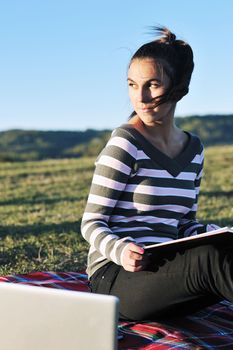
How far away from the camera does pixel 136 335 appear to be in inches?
115

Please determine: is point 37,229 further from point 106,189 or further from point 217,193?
point 217,193

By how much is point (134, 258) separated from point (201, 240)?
0.94ft

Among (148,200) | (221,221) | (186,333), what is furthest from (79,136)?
(186,333)

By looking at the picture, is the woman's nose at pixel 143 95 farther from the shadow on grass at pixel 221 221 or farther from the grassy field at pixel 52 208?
the shadow on grass at pixel 221 221

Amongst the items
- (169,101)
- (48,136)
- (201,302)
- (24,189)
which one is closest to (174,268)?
(201,302)

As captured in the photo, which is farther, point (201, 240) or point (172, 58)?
point (172, 58)

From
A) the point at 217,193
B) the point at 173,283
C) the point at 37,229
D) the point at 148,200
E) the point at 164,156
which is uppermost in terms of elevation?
the point at 164,156

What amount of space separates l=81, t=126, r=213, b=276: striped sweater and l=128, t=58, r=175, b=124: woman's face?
146 mm

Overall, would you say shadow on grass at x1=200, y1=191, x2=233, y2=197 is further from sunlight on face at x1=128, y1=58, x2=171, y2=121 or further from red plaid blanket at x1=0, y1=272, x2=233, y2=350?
sunlight on face at x1=128, y1=58, x2=171, y2=121

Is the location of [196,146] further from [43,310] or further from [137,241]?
[43,310]

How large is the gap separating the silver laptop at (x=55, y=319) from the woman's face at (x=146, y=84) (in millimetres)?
1273

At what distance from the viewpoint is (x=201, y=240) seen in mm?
2676

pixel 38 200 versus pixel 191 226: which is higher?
pixel 191 226

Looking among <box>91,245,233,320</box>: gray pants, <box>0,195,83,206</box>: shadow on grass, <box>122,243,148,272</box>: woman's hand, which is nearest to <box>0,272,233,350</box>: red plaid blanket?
<box>91,245,233,320</box>: gray pants
